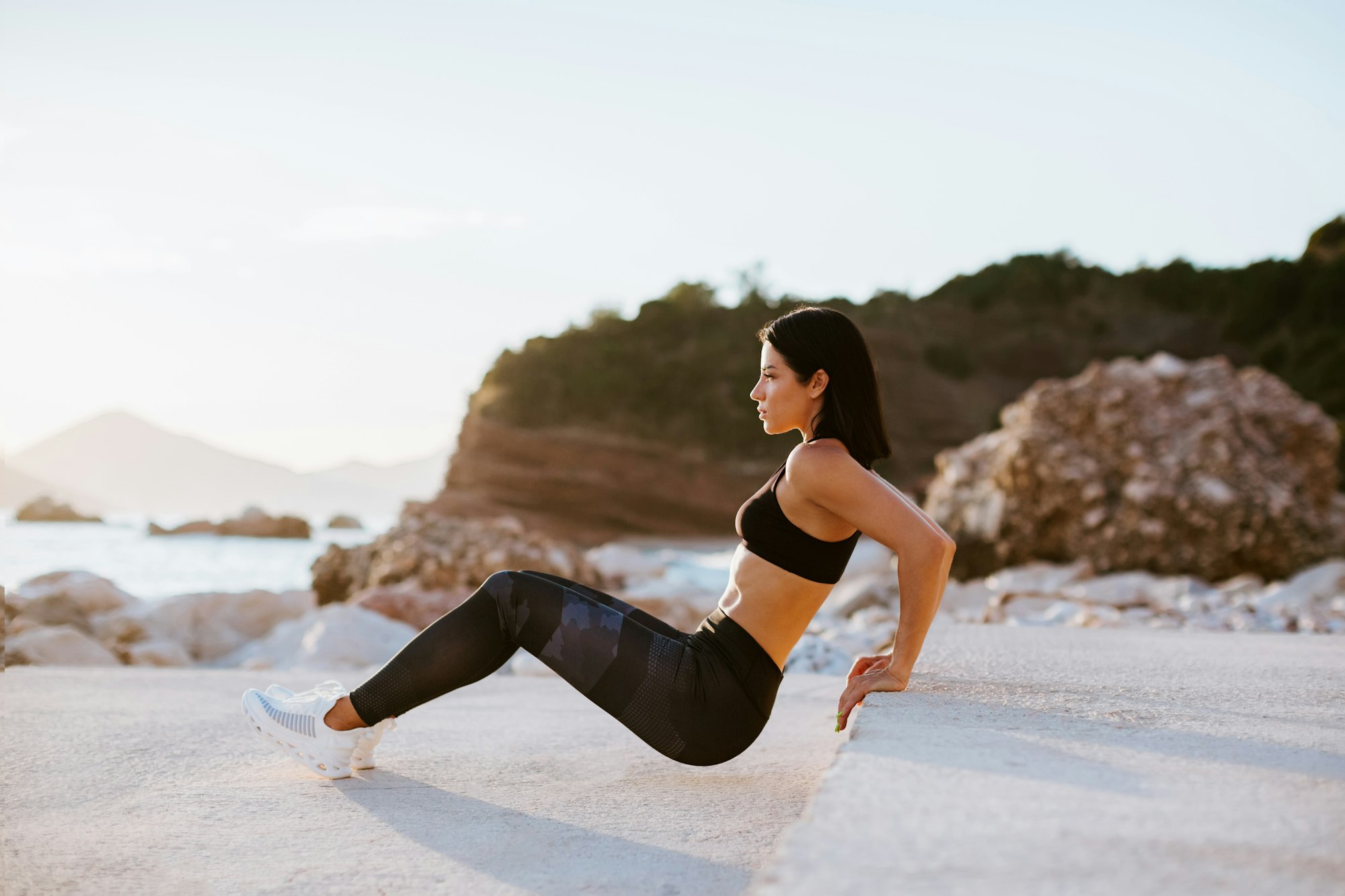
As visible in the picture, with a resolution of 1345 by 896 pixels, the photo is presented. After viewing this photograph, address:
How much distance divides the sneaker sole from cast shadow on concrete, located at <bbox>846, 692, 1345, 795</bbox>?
45.3 inches

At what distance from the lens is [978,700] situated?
1.89 metres

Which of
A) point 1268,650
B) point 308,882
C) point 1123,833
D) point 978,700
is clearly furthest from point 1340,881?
point 1268,650

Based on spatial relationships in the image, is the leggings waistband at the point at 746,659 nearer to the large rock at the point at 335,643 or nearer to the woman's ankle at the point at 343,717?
the woman's ankle at the point at 343,717

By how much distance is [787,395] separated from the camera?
202 cm

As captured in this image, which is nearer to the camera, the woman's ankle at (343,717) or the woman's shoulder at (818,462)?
the woman's shoulder at (818,462)

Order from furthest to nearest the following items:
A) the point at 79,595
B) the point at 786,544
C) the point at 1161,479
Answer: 1. the point at 1161,479
2. the point at 79,595
3. the point at 786,544

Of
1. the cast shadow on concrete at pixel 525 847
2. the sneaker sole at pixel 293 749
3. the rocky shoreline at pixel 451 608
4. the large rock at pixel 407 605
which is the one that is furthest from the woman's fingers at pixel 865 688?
the large rock at pixel 407 605

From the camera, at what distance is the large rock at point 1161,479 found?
7.58 m

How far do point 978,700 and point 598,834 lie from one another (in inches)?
30.0

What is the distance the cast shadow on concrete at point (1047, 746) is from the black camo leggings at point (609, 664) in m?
0.30

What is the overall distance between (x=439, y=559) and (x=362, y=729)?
5.69 meters

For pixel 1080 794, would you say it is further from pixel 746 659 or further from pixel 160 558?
pixel 160 558

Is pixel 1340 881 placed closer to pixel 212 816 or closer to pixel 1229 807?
pixel 1229 807

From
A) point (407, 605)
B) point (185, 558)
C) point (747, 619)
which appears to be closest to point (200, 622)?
point (407, 605)
